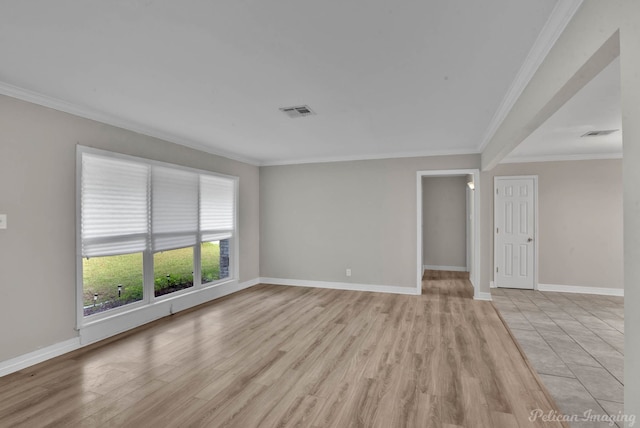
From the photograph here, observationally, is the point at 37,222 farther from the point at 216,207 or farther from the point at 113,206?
the point at 216,207

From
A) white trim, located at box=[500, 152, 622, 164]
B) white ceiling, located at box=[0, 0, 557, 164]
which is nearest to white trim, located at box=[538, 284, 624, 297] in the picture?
white trim, located at box=[500, 152, 622, 164]

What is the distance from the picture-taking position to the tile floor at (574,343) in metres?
2.47

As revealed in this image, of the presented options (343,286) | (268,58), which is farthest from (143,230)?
(343,286)

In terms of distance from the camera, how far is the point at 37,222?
3061mm

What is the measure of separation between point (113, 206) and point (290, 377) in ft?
9.46

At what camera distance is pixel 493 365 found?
9.89 feet

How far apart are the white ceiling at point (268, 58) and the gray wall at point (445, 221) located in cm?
448

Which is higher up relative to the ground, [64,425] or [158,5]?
[158,5]

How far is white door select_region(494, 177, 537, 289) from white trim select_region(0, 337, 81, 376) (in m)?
6.78

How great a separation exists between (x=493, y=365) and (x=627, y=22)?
2877 mm

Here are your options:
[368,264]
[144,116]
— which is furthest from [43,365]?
Result: [368,264]

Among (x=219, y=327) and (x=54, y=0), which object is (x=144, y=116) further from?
(x=219, y=327)

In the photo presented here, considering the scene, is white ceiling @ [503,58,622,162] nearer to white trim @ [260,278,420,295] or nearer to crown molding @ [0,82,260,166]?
white trim @ [260,278,420,295]

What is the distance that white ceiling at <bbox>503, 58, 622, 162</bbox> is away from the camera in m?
2.81
